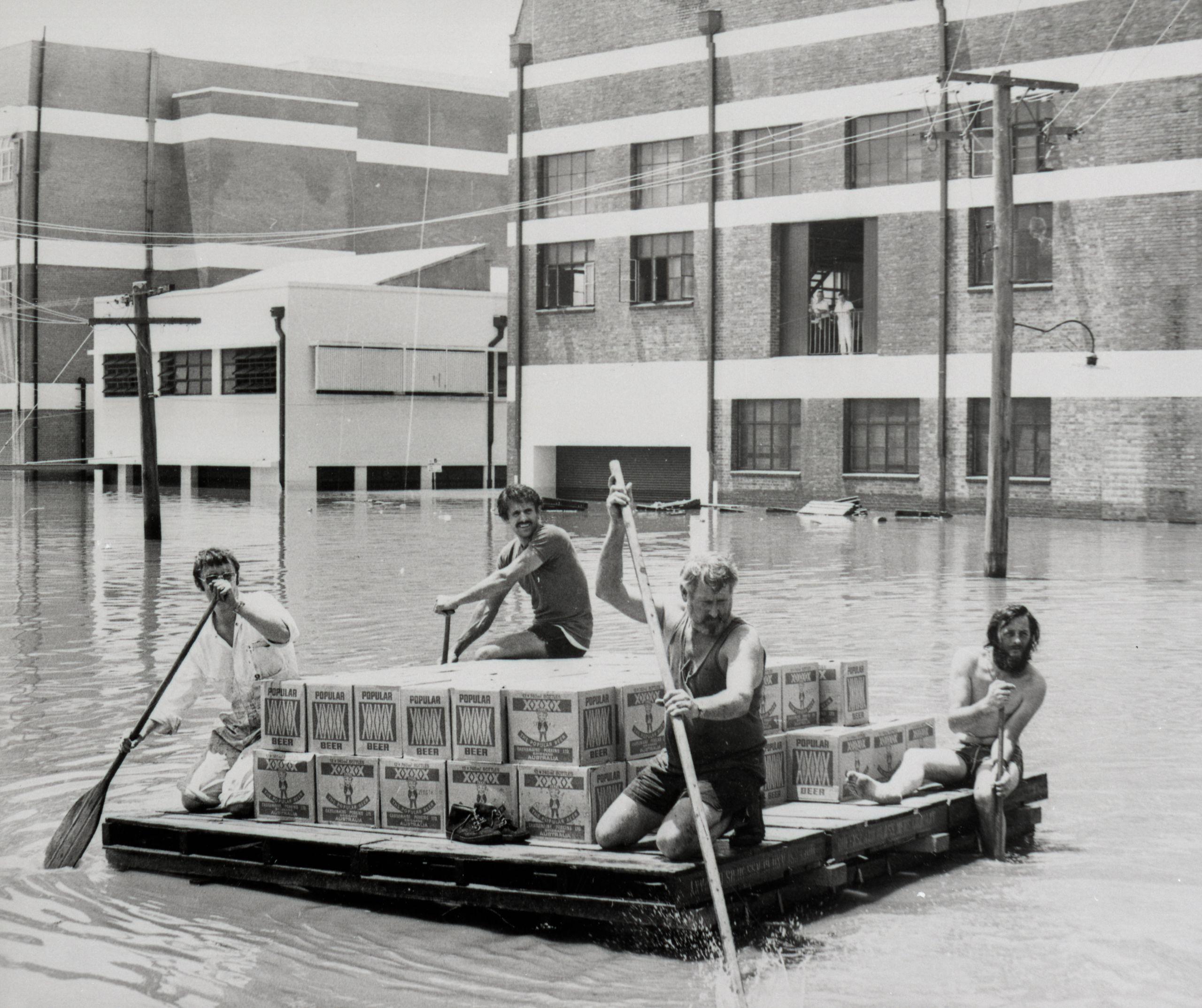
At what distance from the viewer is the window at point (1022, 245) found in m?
36.7

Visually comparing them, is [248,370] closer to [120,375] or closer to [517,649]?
[120,375]

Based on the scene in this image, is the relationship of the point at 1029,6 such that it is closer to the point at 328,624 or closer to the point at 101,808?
the point at 328,624

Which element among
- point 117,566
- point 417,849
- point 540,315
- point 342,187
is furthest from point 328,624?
point 342,187

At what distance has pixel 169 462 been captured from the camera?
54906 millimetres

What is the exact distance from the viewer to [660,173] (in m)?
43.2

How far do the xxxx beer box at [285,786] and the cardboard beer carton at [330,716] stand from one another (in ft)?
0.30

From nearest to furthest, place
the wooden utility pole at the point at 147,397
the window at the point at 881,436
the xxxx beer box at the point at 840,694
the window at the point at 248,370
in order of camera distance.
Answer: the xxxx beer box at the point at 840,694, the wooden utility pole at the point at 147,397, the window at the point at 881,436, the window at the point at 248,370

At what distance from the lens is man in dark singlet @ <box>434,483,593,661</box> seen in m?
10.3

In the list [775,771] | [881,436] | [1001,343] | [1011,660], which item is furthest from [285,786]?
[881,436]

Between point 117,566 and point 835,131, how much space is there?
20.9 metres

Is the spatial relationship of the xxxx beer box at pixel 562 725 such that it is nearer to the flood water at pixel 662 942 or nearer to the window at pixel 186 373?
the flood water at pixel 662 942

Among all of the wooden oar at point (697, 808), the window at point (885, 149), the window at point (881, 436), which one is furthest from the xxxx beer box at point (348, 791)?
the window at point (885, 149)

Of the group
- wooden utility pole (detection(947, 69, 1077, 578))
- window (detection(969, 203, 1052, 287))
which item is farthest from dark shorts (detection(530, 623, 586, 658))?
window (detection(969, 203, 1052, 287))

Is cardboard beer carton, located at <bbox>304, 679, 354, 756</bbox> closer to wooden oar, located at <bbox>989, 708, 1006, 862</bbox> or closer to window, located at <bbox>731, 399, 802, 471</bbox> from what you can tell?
wooden oar, located at <bbox>989, 708, 1006, 862</bbox>
